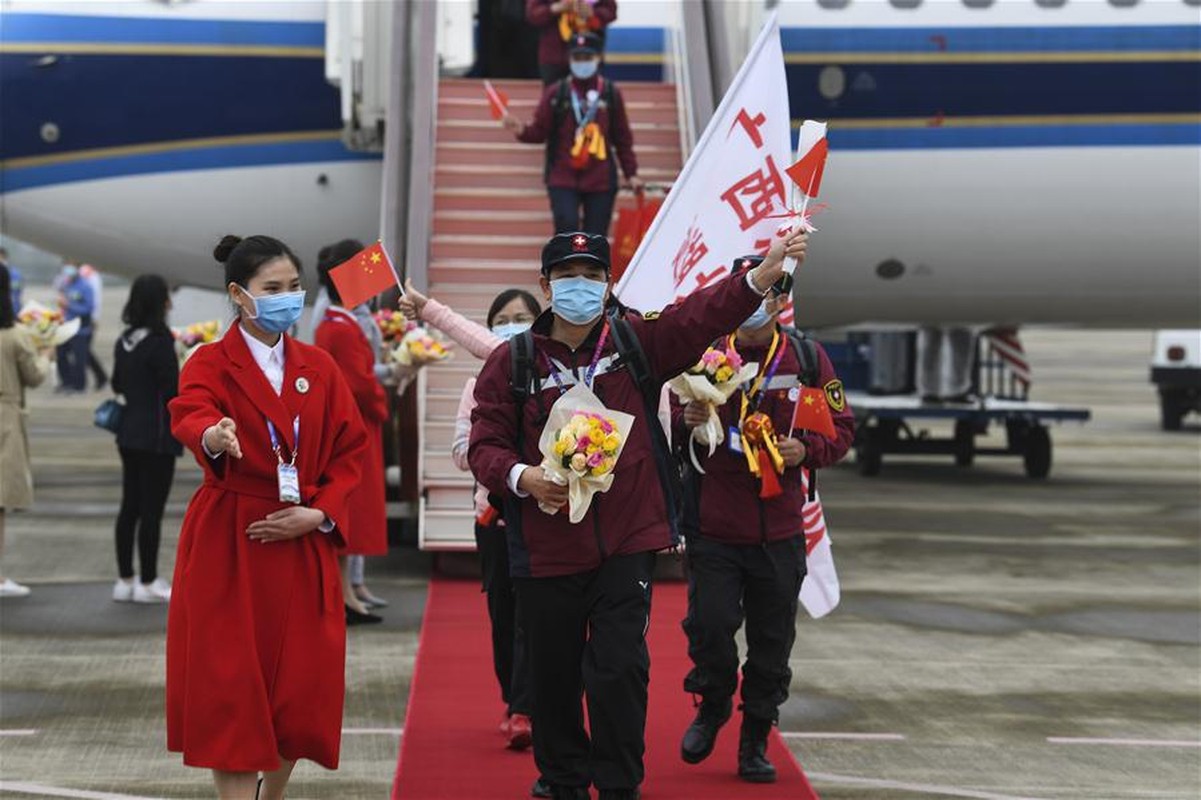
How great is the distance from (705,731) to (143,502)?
4.26 m

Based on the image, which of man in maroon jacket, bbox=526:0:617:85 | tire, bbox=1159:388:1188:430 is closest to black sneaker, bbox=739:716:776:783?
man in maroon jacket, bbox=526:0:617:85

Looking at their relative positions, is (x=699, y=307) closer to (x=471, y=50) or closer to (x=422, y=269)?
(x=422, y=269)

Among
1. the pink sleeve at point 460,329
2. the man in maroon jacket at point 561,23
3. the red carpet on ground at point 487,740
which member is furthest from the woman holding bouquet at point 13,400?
the pink sleeve at point 460,329

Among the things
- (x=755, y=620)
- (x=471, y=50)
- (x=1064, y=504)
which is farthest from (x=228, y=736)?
(x=1064, y=504)

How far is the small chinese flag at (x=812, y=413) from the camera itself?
6.82m

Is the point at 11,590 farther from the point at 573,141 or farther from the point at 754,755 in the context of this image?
the point at 754,755

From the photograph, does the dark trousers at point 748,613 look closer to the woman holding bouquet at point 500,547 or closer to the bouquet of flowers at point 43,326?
the woman holding bouquet at point 500,547

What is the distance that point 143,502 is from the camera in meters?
10.2

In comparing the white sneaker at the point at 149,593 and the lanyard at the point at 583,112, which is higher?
the lanyard at the point at 583,112

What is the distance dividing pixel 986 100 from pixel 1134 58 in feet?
3.66

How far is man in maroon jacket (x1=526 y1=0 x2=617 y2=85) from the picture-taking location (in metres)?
12.6

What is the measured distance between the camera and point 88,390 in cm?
3033

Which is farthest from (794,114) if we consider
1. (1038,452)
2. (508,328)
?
(508,328)

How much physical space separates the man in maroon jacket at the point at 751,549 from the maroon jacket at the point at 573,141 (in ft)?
16.6
